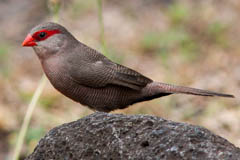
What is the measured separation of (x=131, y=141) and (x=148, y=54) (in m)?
5.81

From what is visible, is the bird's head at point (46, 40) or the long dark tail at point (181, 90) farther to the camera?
the bird's head at point (46, 40)

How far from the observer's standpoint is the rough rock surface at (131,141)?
10.2 ft

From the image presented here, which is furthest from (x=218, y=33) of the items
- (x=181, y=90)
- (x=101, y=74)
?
(x=101, y=74)

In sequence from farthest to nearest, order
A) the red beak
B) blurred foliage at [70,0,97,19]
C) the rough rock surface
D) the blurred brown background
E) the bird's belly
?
blurred foliage at [70,0,97,19] → the blurred brown background → the red beak → the bird's belly → the rough rock surface

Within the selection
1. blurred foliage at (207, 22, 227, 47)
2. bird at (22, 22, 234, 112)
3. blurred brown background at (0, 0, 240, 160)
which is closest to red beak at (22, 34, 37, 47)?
bird at (22, 22, 234, 112)

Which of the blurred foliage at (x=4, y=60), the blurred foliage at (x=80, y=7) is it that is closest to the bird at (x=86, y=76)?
the blurred foliage at (x=4, y=60)

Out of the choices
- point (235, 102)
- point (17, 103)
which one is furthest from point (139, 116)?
point (17, 103)

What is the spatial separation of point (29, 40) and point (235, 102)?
11.8ft

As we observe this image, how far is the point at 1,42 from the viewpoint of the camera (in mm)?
8875

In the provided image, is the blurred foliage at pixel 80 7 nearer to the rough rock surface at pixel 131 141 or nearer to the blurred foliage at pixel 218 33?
the blurred foliage at pixel 218 33

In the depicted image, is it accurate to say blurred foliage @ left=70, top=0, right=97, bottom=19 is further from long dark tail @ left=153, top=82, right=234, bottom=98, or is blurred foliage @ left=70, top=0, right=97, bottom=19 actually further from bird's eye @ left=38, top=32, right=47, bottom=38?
long dark tail @ left=153, top=82, right=234, bottom=98

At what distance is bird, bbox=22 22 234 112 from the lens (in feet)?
14.9

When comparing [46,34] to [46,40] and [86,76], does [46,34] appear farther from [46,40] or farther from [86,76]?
[86,76]

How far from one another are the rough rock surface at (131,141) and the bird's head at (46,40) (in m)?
1.28
